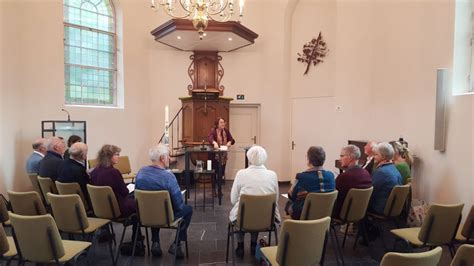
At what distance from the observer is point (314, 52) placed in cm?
700

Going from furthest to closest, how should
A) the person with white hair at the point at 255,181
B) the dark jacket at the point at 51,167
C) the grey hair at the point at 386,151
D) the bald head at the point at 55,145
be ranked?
the bald head at the point at 55,145 → the dark jacket at the point at 51,167 → the grey hair at the point at 386,151 → the person with white hair at the point at 255,181

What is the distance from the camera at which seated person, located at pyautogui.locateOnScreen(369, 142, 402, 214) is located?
3377 millimetres

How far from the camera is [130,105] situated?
705 centimetres

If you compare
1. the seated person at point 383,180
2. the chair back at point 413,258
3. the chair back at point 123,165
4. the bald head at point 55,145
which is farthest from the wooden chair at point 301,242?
the chair back at point 123,165

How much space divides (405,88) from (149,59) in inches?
209

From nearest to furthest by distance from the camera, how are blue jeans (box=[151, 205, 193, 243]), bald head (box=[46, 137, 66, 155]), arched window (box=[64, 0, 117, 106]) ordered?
blue jeans (box=[151, 205, 193, 243]), bald head (box=[46, 137, 66, 155]), arched window (box=[64, 0, 117, 106])

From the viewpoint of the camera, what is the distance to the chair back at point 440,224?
258 cm

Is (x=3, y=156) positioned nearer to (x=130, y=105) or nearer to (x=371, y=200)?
(x=130, y=105)

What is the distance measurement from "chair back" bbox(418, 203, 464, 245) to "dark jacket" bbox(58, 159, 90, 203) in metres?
3.24

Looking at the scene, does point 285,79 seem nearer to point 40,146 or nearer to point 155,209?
point 40,146

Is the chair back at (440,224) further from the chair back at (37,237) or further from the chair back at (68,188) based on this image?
the chair back at (68,188)

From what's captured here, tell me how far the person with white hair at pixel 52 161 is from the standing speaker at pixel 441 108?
4.53 metres

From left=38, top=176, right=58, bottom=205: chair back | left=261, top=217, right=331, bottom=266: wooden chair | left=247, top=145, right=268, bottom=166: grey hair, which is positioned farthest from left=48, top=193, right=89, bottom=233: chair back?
left=261, top=217, right=331, bottom=266: wooden chair

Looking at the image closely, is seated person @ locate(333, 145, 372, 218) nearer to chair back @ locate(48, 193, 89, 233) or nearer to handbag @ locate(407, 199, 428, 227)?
handbag @ locate(407, 199, 428, 227)
